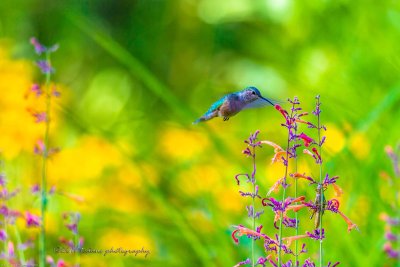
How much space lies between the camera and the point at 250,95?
1676mm

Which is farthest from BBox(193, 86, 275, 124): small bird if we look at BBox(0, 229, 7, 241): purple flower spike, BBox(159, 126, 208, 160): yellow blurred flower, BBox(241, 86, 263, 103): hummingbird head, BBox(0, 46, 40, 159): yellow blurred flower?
BBox(159, 126, 208, 160): yellow blurred flower

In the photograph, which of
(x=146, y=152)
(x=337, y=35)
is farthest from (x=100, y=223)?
(x=337, y=35)

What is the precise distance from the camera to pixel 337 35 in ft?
15.7

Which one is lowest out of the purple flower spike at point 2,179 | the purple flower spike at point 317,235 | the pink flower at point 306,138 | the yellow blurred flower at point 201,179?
the purple flower spike at point 317,235

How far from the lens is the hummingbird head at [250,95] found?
5.40ft

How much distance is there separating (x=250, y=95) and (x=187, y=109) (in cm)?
83

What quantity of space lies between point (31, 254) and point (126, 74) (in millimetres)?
2794

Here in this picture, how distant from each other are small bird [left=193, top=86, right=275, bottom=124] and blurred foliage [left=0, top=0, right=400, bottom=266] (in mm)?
485

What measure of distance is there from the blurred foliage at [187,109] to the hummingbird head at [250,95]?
58 cm

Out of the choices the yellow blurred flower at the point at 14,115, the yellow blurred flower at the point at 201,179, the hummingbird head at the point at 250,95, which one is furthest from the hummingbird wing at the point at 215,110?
the yellow blurred flower at the point at 14,115

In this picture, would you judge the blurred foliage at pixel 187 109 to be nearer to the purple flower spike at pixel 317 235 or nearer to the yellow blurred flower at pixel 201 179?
the yellow blurred flower at pixel 201 179

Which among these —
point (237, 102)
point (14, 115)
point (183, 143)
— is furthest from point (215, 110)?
point (183, 143)

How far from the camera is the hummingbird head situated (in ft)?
5.40

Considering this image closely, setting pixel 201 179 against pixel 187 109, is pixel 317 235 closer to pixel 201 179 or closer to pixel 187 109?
pixel 187 109
